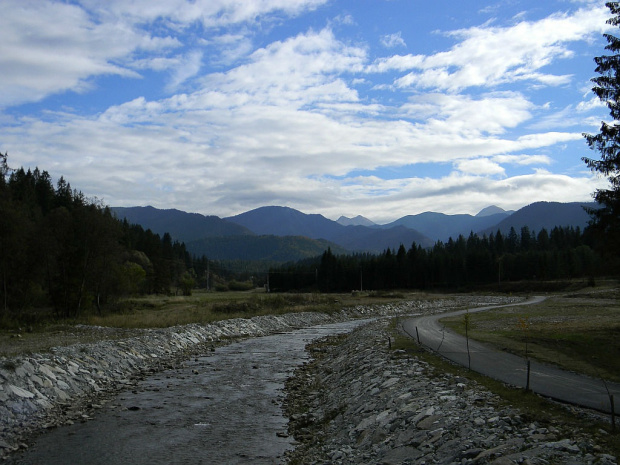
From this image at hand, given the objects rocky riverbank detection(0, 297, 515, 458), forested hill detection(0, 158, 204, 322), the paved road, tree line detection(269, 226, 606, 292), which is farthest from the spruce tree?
tree line detection(269, 226, 606, 292)

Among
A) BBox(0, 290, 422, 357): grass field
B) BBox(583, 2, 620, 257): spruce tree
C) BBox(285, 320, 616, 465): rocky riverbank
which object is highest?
BBox(583, 2, 620, 257): spruce tree

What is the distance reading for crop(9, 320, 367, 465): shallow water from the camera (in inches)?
437

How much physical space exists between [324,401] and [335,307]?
2126 inches

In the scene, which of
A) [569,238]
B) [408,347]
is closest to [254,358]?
[408,347]

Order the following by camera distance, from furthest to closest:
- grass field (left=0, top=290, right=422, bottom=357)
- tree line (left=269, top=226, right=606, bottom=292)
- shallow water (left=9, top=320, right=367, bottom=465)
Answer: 1. tree line (left=269, top=226, right=606, bottom=292)
2. grass field (left=0, top=290, right=422, bottom=357)
3. shallow water (left=9, top=320, right=367, bottom=465)

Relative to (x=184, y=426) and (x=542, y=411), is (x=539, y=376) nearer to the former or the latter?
(x=542, y=411)

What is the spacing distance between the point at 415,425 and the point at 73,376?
1361 centimetres

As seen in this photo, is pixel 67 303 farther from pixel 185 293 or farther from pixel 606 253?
pixel 185 293

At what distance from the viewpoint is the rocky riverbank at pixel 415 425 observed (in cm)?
802

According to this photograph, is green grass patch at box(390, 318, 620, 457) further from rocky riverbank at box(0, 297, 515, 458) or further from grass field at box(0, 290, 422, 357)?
grass field at box(0, 290, 422, 357)

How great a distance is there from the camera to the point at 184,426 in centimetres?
1349

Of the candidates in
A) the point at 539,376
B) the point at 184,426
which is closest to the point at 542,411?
the point at 539,376

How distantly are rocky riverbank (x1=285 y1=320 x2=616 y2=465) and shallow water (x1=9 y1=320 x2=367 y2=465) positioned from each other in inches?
38.7

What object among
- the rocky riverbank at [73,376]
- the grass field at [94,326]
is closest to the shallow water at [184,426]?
the rocky riverbank at [73,376]
